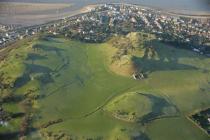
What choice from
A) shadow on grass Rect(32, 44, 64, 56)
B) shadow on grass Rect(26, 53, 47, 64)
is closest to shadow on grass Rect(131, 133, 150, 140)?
shadow on grass Rect(26, 53, 47, 64)

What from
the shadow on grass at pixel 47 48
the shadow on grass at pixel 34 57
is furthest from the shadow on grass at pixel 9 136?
the shadow on grass at pixel 47 48

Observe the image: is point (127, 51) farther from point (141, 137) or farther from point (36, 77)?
point (141, 137)

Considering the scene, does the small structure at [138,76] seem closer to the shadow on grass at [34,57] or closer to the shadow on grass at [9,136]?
the shadow on grass at [34,57]

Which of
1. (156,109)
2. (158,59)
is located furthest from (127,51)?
(156,109)

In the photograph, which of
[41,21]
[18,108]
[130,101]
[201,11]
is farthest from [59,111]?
[201,11]

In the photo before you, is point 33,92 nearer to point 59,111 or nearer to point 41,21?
point 59,111

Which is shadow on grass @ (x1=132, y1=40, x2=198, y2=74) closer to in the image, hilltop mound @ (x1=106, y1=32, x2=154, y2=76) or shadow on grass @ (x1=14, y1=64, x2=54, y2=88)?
hilltop mound @ (x1=106, y1=32, x2=154, y2=76)
